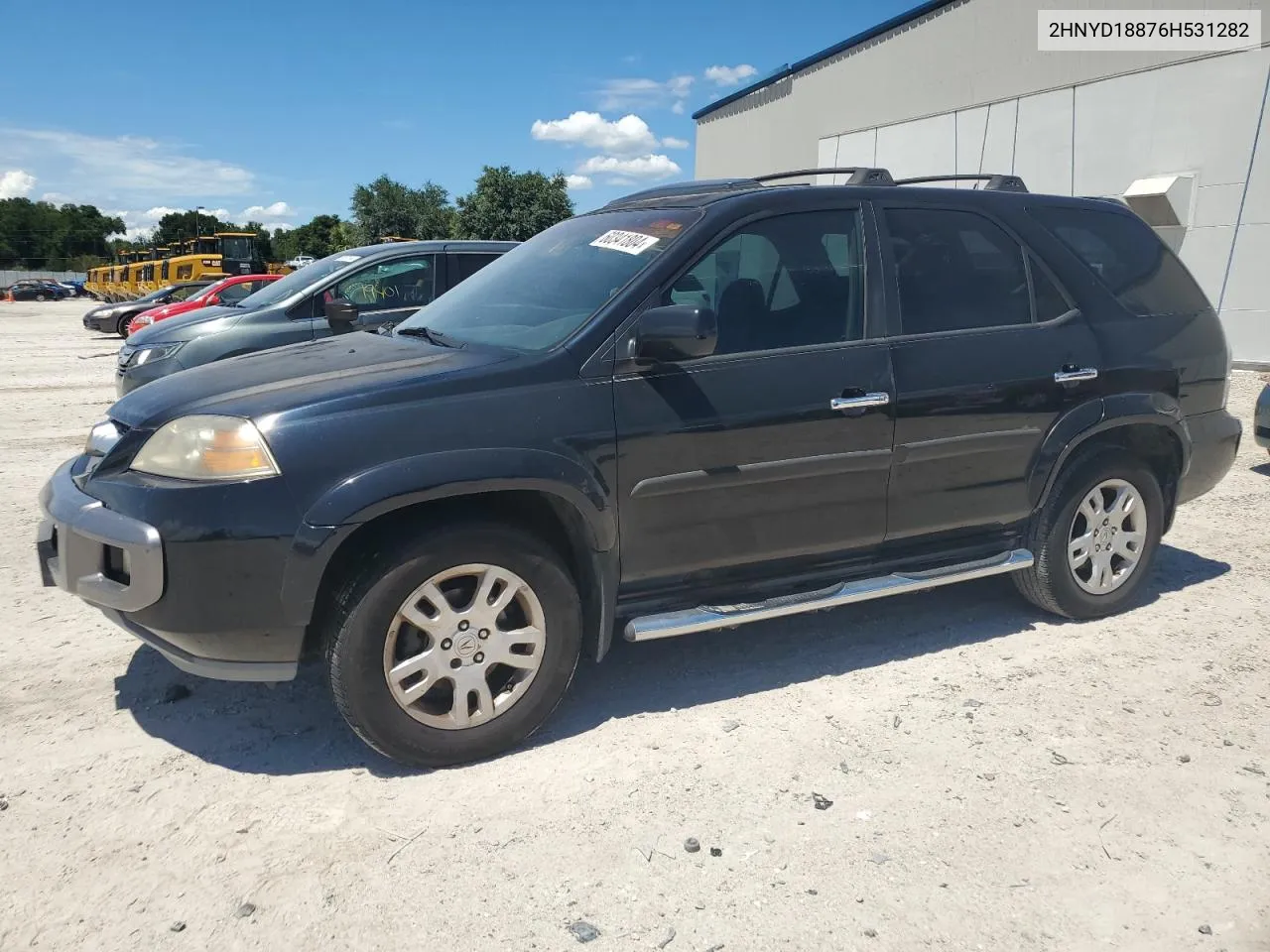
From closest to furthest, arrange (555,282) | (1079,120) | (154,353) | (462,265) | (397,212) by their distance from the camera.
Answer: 1. (555,282)
2. (154,353)
3. (462,265)
4. (1079,120)
5. (397,212)

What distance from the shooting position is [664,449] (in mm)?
3260

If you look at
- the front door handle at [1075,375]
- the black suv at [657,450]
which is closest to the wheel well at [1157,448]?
the black suv at [657,450]

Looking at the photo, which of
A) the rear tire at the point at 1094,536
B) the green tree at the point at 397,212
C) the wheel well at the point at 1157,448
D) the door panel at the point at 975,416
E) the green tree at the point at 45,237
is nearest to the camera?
the door panel at the point at 975,416

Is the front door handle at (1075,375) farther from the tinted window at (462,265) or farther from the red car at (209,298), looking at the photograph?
the red car at (209,298)

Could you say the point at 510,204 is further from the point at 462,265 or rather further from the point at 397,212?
the point at 462,265

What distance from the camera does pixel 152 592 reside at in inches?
110

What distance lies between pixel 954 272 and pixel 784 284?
0.84 m

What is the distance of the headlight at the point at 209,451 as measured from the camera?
9.20 feet

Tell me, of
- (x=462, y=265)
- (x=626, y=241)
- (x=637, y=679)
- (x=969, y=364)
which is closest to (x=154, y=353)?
(x=462, y=265)

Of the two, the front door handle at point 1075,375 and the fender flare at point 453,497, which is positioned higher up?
the front door handle at point 1075,375

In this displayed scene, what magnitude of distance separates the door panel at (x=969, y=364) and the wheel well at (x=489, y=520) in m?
1.30

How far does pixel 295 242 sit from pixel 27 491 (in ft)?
340

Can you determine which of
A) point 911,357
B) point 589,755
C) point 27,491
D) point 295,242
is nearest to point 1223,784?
point 911,357

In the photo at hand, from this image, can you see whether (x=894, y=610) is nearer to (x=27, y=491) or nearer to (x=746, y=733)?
(x=746, y=733)
